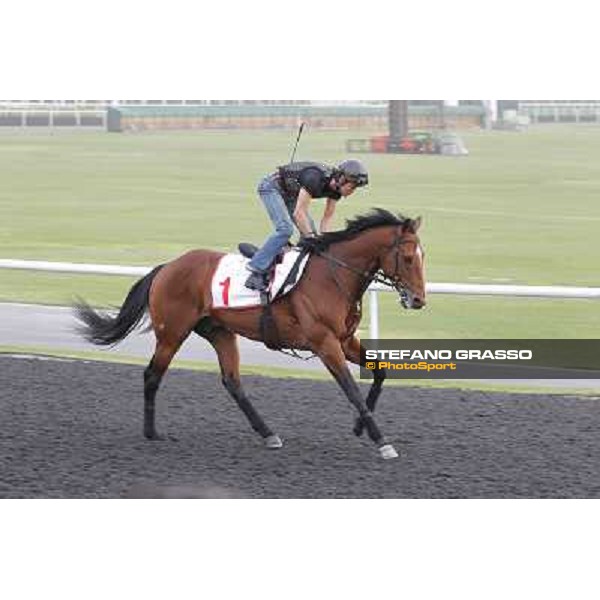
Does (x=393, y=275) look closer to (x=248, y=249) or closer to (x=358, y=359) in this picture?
(x=358, y=359)

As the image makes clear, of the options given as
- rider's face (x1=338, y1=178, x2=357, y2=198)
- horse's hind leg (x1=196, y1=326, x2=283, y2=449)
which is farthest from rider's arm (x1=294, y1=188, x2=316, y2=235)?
horse's hind leg (x1=196, y1=326, x2=283, y2=449)

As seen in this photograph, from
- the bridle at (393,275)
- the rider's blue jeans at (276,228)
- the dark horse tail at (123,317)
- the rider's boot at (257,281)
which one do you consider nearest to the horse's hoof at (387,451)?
the bridle at (393,275)

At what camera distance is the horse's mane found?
8.45 m

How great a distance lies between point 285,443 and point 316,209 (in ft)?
51.9

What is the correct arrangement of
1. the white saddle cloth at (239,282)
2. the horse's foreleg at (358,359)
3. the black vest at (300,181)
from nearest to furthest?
1. the black vest at (300,181)
2. the white saddle cloth at (239,282)
3. the horse's foreleg at (358,359)

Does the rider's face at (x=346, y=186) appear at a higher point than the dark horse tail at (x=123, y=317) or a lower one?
A: higher

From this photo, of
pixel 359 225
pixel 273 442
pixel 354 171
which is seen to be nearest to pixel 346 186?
pixel 354 171

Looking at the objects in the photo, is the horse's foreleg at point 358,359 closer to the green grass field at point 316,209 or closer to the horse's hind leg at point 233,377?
the horse's hind leg at point 233,377

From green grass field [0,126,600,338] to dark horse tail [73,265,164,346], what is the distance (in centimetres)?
560

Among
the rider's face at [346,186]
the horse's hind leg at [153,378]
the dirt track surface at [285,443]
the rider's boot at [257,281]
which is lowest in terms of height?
the dirt track surface at [285,443]

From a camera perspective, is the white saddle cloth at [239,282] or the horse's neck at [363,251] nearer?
the horse's neck at [363,251]

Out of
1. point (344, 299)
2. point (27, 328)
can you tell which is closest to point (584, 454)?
point (344, 299)

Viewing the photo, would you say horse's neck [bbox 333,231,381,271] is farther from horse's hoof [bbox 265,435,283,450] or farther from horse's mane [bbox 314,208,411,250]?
horse's hoof [bbox 265,435,283,450]

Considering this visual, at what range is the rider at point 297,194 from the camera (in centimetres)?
849
